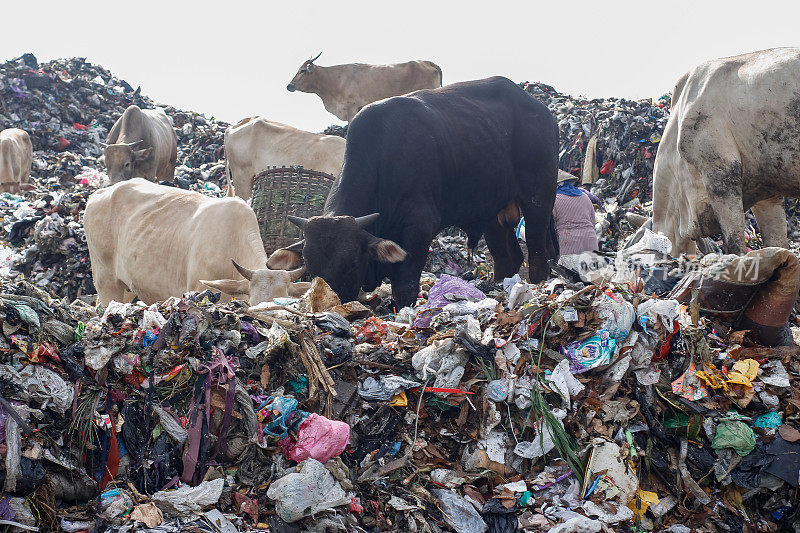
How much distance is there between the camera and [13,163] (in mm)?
14578

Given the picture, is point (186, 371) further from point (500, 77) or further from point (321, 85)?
point (321, 85)

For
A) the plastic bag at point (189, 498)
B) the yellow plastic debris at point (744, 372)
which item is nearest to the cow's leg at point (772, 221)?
the yellow plastic debris at point (744, 372)

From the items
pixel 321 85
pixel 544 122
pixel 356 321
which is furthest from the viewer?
pixel 321 85

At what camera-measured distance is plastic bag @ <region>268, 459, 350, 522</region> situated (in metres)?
3.16

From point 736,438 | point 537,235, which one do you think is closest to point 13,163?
point 537,235

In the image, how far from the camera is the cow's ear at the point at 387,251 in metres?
5.92

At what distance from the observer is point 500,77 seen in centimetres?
815

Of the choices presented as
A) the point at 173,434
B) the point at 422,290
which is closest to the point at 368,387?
the point at 173,434

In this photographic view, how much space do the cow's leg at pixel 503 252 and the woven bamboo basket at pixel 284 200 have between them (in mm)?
2022

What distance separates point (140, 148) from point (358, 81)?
5.56 meters

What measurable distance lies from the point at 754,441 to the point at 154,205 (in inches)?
210

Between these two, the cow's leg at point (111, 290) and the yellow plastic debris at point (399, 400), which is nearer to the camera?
the yellow plastic debris at point (399, 400)

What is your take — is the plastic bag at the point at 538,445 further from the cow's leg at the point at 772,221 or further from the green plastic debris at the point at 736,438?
the cow's leg at the point at 772,221

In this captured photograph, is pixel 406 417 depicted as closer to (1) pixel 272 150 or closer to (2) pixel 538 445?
(2) pixel 538 445
